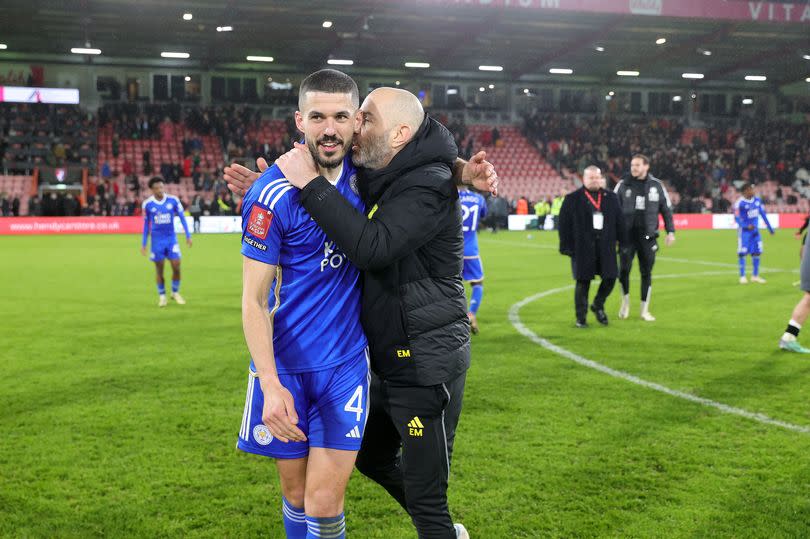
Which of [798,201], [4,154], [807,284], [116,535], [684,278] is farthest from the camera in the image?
[798,201]

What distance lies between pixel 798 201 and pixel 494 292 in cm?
3571

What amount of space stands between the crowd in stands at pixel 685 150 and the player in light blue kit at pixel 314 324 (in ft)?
132

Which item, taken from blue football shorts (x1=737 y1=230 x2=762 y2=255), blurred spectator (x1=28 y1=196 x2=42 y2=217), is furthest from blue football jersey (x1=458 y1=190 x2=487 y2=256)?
blurred spectator (x1=28 y1=196 x2=42 y2=217)

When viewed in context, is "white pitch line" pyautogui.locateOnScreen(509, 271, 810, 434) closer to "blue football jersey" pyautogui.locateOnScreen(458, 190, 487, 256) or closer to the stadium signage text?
"blue football jersey" pyautogui.locateOnScreen(458, 190, 487, 256)

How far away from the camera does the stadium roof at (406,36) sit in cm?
3288

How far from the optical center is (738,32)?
37.8 meters

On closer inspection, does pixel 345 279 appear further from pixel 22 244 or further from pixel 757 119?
pixel 757 119

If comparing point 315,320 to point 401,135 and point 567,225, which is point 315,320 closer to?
point 401,135

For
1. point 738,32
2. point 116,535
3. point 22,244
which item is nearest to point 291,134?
point 22,244

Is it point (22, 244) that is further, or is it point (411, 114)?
point (22, 244)

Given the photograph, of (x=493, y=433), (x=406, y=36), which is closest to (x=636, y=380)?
(x=493, y=433)

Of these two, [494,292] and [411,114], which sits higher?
[411,114]

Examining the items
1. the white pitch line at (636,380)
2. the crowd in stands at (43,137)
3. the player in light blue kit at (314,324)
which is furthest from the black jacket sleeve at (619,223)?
the crowd in stands at (43,137)

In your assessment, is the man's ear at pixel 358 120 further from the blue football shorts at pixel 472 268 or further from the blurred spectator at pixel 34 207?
the blurred spectator at pixel 34 207
